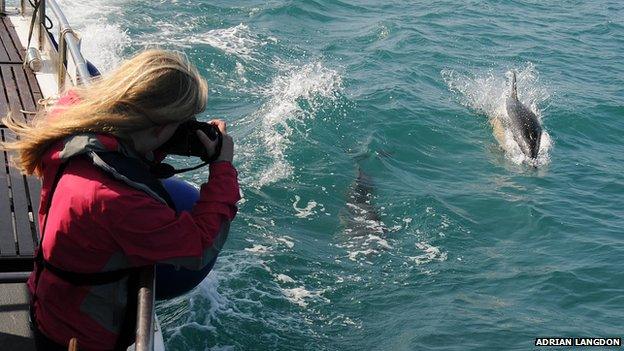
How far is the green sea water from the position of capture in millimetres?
8484

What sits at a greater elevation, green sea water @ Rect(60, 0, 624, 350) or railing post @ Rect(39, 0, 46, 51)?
railing post @ Rect(39, 0, 46, 51)

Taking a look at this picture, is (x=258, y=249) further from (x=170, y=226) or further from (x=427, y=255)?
(x=170, y=226)

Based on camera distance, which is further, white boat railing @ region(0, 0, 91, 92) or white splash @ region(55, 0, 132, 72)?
white splash @ region(55, 0, 132, 72)

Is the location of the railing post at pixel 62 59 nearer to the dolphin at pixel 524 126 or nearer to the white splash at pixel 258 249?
the white splash at pixel 258 249

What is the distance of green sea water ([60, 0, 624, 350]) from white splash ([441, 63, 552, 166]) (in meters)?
0.05

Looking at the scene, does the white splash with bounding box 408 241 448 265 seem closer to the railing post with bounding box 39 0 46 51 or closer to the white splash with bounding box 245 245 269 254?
the white splash with bounding box 245 245 269 254

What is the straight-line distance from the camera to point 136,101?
10.4 feet

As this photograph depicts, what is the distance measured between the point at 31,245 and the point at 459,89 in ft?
41.6

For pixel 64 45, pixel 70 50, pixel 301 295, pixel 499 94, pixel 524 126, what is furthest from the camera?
pixel 499 94

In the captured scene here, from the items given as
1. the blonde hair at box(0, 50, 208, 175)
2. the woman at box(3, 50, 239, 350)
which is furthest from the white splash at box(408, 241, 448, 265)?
the blonde hair at box(0, 50, 208, 175)

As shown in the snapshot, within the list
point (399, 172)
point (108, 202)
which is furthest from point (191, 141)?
point (399, 172)

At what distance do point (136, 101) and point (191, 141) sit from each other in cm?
42

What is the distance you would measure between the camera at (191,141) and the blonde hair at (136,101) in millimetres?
236

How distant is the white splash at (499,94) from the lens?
14.4 metres
